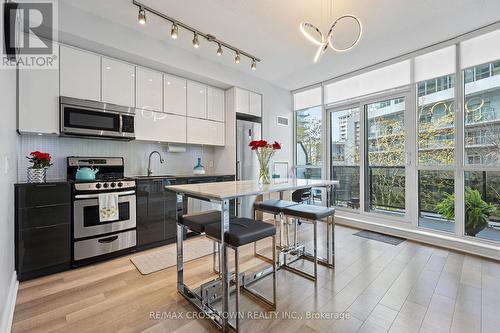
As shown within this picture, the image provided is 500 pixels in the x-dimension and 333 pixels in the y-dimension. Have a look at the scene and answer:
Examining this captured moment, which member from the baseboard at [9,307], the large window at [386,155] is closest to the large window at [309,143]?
the large window at [386,155]

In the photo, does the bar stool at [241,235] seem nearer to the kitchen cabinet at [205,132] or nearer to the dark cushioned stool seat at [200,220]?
the dark cushioned stool seat at [200,220]

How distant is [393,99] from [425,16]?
4.28 feet

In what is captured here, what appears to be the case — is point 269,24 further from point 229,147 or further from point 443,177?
point 443,177

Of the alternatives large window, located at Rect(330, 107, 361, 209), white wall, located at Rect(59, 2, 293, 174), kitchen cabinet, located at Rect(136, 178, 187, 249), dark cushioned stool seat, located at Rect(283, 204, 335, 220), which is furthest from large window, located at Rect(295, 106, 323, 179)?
kitchen cabinet, located at Rect(136, 178, 187, 249)

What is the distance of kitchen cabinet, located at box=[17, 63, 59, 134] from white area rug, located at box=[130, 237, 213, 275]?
1.77 m

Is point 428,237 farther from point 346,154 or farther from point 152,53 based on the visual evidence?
point 152,53

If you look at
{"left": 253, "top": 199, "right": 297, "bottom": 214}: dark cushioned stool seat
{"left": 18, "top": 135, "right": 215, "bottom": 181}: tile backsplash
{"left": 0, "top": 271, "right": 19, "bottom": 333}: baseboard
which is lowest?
{"left": 0, "top": 271, "right": 19, "bottom": 333}: baseboard

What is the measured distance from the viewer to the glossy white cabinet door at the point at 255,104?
4.32m

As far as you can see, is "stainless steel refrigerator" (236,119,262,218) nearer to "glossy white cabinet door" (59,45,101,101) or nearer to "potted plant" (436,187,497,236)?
"glossy white cabinet door" (59,45,101,101)

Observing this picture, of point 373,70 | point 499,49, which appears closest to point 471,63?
point 499,49

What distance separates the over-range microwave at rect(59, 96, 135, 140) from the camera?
2.57m

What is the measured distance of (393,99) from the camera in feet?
12.3

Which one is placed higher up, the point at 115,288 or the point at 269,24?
the point at 269,24

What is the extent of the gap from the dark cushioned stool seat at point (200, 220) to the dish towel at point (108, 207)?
4.16 feet
